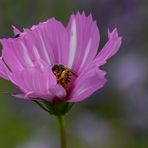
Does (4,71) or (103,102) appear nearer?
(4,71)

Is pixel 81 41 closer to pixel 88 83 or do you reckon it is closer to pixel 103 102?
pixel 88 83

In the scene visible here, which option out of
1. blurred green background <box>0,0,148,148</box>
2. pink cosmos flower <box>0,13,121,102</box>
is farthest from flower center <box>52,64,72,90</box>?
blurred green background <box>0,0,148,148</box>

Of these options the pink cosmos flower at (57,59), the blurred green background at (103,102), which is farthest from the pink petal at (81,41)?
the blurred green background at (103,102)

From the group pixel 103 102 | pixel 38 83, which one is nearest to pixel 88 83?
pixel 38 83

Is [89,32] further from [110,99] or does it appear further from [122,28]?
[122,28]

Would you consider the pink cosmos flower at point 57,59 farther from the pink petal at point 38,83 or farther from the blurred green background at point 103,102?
the blurred green background at point 103,102

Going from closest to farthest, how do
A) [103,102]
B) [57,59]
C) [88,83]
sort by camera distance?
[88,83] → [57,59] → [103,102]
